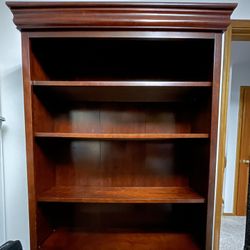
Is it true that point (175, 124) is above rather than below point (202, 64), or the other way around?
below

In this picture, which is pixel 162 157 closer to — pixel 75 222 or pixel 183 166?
pixel 183 166

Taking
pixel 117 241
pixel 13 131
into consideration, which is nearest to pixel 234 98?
pixel 117 241

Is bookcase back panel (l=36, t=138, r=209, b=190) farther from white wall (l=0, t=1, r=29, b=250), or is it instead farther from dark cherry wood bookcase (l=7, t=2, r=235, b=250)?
white wall (l=0, t=1, r=29, b=250)

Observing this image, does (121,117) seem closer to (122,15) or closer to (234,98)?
(122,15)

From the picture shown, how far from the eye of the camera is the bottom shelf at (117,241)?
3.47 feet

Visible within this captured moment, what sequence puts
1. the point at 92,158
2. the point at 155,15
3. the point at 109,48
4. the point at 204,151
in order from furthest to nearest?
the point at 92,158, the point at 109,48, the point at 204,151, the point at 155,15

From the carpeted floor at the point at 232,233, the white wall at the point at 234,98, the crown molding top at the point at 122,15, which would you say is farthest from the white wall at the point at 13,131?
the white wall at the point at 234,98

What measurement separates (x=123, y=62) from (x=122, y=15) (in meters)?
0.36

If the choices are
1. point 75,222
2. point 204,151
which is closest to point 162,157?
point 204,151

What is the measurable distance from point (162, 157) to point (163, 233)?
17.7 inches

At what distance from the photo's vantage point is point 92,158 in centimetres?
123

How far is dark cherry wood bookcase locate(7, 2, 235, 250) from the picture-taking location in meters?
0.87

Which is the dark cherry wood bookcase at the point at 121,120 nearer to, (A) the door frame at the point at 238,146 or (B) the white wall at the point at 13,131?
(B) the white wall at the point at 13,131

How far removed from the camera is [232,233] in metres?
2.50
